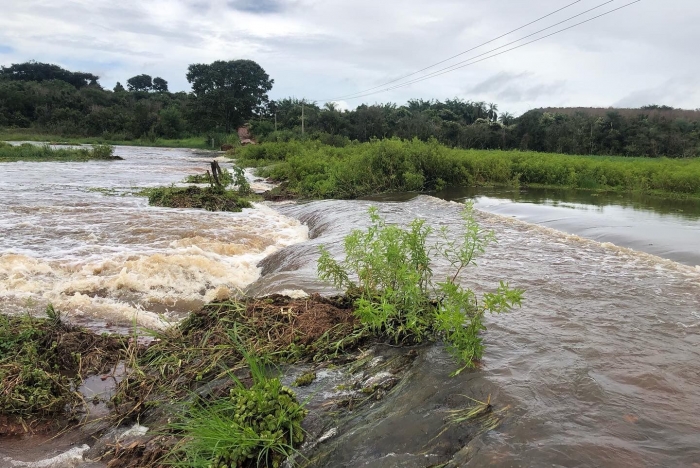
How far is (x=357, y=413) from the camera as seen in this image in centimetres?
297

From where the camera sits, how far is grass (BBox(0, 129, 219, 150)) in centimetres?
5278

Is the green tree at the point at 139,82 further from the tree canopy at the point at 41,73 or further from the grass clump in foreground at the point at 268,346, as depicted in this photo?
the grass clump in foreground at the point at 268,346

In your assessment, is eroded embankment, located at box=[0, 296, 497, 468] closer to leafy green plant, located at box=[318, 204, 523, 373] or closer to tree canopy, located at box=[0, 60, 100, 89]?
leafy green plant, located at box=[318, 204, 523, 373]

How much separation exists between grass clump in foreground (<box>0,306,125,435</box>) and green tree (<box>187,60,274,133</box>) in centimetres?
6500

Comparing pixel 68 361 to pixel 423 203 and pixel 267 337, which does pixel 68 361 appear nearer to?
pixel 267 337

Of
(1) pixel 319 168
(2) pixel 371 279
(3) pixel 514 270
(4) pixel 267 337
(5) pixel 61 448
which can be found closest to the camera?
(5) pixel 61 448

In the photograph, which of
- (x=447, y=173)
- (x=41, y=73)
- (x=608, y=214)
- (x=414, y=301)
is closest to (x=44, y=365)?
(x=414, y=301)

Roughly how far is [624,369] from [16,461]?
4.15 m

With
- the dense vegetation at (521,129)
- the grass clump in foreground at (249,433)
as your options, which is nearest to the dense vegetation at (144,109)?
the dense vegetation at (521,129)

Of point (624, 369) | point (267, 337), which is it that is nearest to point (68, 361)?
point (267, 337)

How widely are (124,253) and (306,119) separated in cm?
4278

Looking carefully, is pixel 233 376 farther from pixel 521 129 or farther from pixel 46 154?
pixel 521 129

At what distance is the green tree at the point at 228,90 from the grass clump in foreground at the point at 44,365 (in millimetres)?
64995

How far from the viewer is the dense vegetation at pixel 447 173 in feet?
55.0
